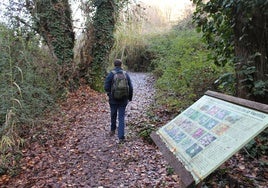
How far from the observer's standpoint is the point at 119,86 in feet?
20.0

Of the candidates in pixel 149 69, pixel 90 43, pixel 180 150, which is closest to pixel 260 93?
pixel 180 150

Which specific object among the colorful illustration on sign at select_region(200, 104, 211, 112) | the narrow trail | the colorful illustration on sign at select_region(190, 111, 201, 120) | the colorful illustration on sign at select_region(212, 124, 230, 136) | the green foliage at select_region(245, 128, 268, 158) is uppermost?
the colorful illustration on sign at select_region(200, 104, 211, 112)

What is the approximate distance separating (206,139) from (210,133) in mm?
80

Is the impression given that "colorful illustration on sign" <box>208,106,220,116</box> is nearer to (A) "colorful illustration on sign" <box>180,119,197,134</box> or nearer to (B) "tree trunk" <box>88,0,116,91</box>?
(A) "colorful illustration on sign" <box>180,119,197,134</box>

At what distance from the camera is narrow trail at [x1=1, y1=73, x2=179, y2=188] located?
4.65m

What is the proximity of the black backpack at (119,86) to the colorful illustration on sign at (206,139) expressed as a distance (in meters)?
3.57

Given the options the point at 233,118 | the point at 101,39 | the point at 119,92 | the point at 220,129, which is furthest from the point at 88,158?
the point at 101,39

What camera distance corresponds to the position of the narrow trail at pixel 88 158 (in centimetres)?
465

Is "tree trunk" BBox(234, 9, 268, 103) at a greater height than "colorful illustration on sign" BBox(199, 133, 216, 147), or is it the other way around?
"tree trunk" BBox(234, 9, 268, 103)

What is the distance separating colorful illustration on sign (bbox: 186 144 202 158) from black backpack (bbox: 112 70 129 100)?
3.50 m

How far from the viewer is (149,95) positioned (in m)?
11.8

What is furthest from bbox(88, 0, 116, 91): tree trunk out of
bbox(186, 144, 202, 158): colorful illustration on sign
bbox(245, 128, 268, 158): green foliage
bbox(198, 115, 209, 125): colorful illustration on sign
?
bbox(186, 144, 202, 158): colorful illustration on sign

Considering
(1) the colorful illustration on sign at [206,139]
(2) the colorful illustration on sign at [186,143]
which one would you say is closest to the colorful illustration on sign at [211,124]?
(1) the colorful illustration on sign at [206,139]

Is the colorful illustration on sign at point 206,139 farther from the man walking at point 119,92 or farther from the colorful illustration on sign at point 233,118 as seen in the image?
the man walking at point 119,92
